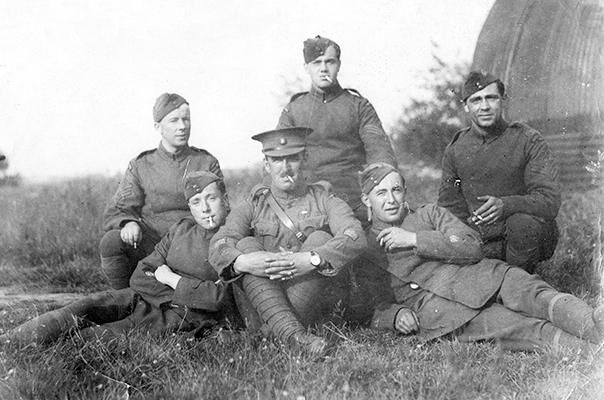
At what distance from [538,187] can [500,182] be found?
0.75 ft

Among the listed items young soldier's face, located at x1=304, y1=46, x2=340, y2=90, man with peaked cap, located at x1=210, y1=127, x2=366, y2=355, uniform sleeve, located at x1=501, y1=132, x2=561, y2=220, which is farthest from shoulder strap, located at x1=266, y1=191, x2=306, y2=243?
uniform sleeve, located at x1=501, y1=132, x2=561, y2=220

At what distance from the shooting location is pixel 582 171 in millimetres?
5957

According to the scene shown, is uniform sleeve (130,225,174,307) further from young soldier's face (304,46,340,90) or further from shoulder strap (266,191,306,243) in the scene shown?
young soldier's face (304,46,340,90)

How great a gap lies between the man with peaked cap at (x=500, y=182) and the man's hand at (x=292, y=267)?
4.04 feet

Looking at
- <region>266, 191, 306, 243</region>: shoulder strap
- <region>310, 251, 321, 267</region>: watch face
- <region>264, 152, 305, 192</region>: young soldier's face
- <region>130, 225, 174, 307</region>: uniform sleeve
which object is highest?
A: <region>264, 152, 305, 192</region>: young soldier's face

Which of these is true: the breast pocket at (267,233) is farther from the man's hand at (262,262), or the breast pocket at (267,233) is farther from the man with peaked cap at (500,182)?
the man with peaked cap at (500,182)

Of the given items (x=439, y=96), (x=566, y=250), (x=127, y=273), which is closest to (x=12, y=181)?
(x=127, y=273)

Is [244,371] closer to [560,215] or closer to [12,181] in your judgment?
[12,181]

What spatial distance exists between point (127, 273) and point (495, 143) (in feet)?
8.07

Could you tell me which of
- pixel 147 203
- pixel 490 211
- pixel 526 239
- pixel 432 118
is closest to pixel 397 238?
pixel 490 211

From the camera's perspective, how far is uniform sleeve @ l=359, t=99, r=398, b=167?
4.68 meters

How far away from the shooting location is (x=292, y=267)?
370cm

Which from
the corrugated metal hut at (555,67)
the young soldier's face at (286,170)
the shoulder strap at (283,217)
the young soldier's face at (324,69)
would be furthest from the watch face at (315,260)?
the corrugated metal hut at (555,67)

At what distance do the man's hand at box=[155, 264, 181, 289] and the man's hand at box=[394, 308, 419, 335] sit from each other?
123 centimetres
